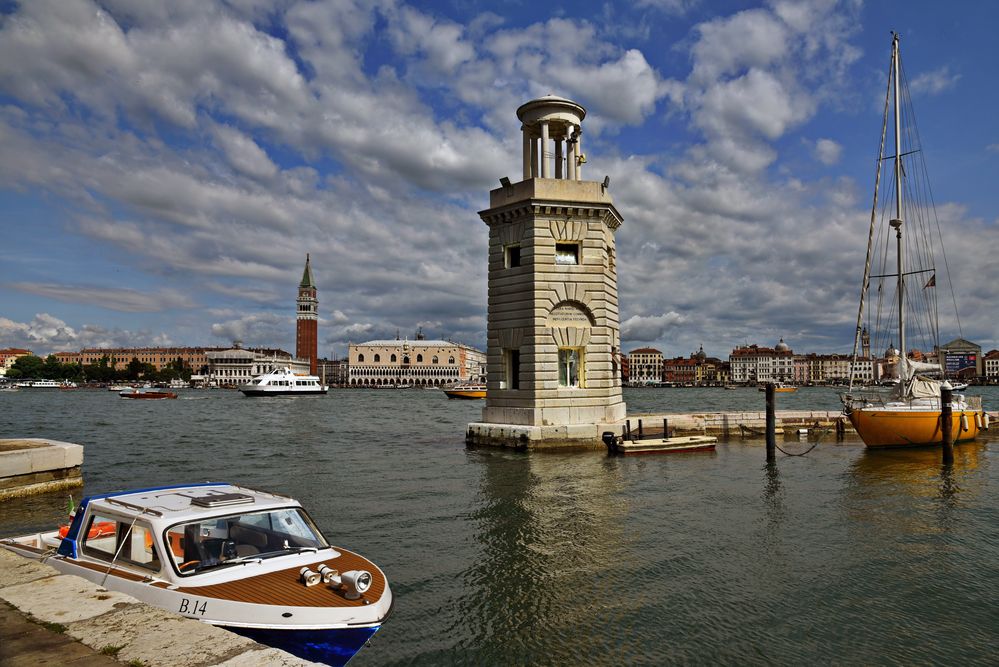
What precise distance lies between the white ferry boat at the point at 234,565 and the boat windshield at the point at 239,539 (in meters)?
0.01

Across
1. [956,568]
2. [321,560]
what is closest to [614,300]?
[956,568]

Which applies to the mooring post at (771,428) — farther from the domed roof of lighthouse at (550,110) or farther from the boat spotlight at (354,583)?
the boat spotlight at (354,583)

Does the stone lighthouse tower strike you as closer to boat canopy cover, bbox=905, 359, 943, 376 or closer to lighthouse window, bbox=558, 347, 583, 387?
lighthouse window, bbox=558, 347, 583, 387

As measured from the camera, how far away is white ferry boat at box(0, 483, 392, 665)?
687 centimetres

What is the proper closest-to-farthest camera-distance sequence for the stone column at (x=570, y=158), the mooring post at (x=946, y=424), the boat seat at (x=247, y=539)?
the boat seat at (x=247, y=539) < the mooring post at (x=946, y=424) < the stone column at (x=570, y=158)

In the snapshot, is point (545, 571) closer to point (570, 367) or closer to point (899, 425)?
point (570, 367)

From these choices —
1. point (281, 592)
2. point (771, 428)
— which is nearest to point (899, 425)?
point (771, 428)

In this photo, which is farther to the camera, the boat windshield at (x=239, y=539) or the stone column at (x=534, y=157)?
the stone column at (x=534, y=157)

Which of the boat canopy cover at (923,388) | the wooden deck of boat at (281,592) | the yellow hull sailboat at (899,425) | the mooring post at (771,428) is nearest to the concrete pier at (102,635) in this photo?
the wooden deck of boat at (281,592)

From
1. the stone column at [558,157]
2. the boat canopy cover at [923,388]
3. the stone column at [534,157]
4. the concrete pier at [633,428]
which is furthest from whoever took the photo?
the stone column at [558,157]

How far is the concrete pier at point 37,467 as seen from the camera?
18641 millimetres

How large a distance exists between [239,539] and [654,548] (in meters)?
8.97

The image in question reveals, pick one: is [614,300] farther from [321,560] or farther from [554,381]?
[321,560]

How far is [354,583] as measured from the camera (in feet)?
23.8
